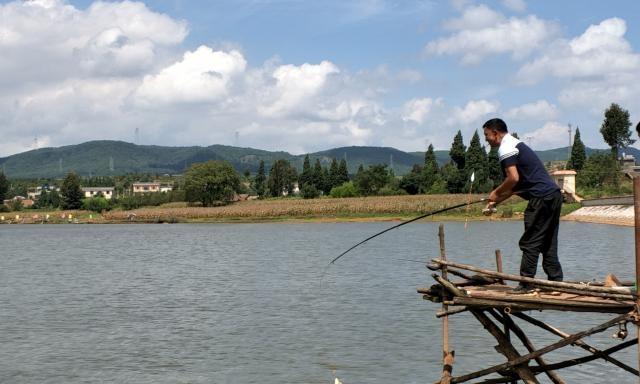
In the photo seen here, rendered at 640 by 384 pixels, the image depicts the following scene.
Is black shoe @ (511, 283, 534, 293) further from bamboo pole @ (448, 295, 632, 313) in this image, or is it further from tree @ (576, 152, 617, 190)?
tree @ (576, 152, 617, 190)

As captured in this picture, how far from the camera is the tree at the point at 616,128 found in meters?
111

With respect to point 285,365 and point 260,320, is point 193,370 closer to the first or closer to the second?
point 285,365

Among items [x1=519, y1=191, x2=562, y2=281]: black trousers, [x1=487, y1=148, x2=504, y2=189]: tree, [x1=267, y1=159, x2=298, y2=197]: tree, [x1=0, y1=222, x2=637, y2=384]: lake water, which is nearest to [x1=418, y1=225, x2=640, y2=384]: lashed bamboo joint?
[x1=519, y1=191, x2=562, y2=281]: black trousers

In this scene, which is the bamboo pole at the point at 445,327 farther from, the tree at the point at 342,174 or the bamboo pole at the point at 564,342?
the tree at the point at 342,174

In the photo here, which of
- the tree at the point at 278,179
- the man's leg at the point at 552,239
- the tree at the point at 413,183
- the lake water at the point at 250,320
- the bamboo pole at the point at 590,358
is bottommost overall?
the lake water at the point at 250,320

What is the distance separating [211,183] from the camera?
443 feet

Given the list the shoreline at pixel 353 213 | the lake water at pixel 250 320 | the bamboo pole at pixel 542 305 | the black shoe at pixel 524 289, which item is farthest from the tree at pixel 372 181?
the bamboo pole at pixel 542 305

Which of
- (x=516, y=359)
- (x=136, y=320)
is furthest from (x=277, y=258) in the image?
(x=516, y=359)

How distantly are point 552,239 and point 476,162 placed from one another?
11350cm

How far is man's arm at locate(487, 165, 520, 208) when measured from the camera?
38.0 feet

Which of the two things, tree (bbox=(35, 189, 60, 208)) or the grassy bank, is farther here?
tree (bbox=(35, 189, 60, 208))

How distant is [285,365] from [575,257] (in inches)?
1177

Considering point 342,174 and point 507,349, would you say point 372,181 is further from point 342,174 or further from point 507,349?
point 507,349

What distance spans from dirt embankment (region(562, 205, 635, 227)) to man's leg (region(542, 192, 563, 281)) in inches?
2606
